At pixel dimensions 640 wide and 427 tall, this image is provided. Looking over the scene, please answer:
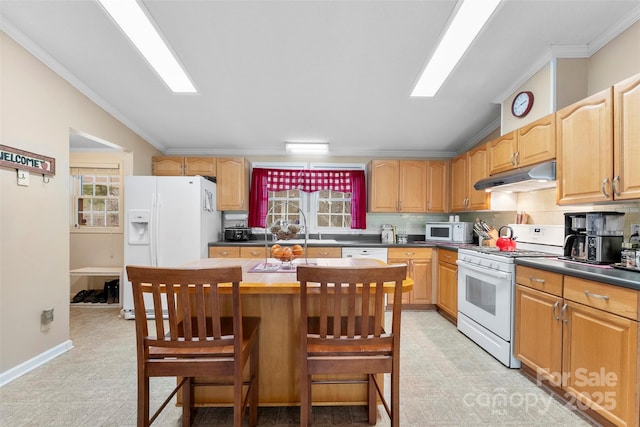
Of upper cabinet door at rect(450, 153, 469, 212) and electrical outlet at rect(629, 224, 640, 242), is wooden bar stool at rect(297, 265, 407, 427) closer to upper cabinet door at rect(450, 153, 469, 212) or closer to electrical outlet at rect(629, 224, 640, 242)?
electrical outlet at rect(629, 224, 640, 242)

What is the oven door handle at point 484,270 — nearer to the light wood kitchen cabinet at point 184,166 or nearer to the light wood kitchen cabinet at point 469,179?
the light wood kitchen cabinet at point 469,179

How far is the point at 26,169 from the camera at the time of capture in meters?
2.24

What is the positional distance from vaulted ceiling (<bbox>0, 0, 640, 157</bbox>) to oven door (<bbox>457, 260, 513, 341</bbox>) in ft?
5.83

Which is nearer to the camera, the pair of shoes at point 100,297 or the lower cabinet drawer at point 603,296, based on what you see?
the lower cabinet drawer at point 603,296

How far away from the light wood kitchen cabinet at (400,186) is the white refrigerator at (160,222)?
2484mm

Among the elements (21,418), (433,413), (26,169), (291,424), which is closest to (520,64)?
(433,413)

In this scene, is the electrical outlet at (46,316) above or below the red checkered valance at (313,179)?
below

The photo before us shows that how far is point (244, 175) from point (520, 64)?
11.3 ft

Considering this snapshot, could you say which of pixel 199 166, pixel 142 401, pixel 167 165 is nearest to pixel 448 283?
pixel 142 401

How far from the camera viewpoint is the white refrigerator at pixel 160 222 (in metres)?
3.52

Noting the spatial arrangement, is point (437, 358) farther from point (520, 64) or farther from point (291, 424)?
point (520, 64)

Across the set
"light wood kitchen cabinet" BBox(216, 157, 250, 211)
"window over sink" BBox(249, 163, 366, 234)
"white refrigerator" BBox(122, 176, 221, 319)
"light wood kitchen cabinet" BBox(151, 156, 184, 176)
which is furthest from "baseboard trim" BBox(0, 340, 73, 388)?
"window over sink" BBox(249, 163, 366, 234)

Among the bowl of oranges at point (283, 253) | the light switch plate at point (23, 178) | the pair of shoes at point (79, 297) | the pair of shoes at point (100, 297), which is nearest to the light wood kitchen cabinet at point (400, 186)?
the bowl of oranges at point (283, 253)

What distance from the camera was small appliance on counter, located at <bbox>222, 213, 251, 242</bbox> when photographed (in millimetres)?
4199
